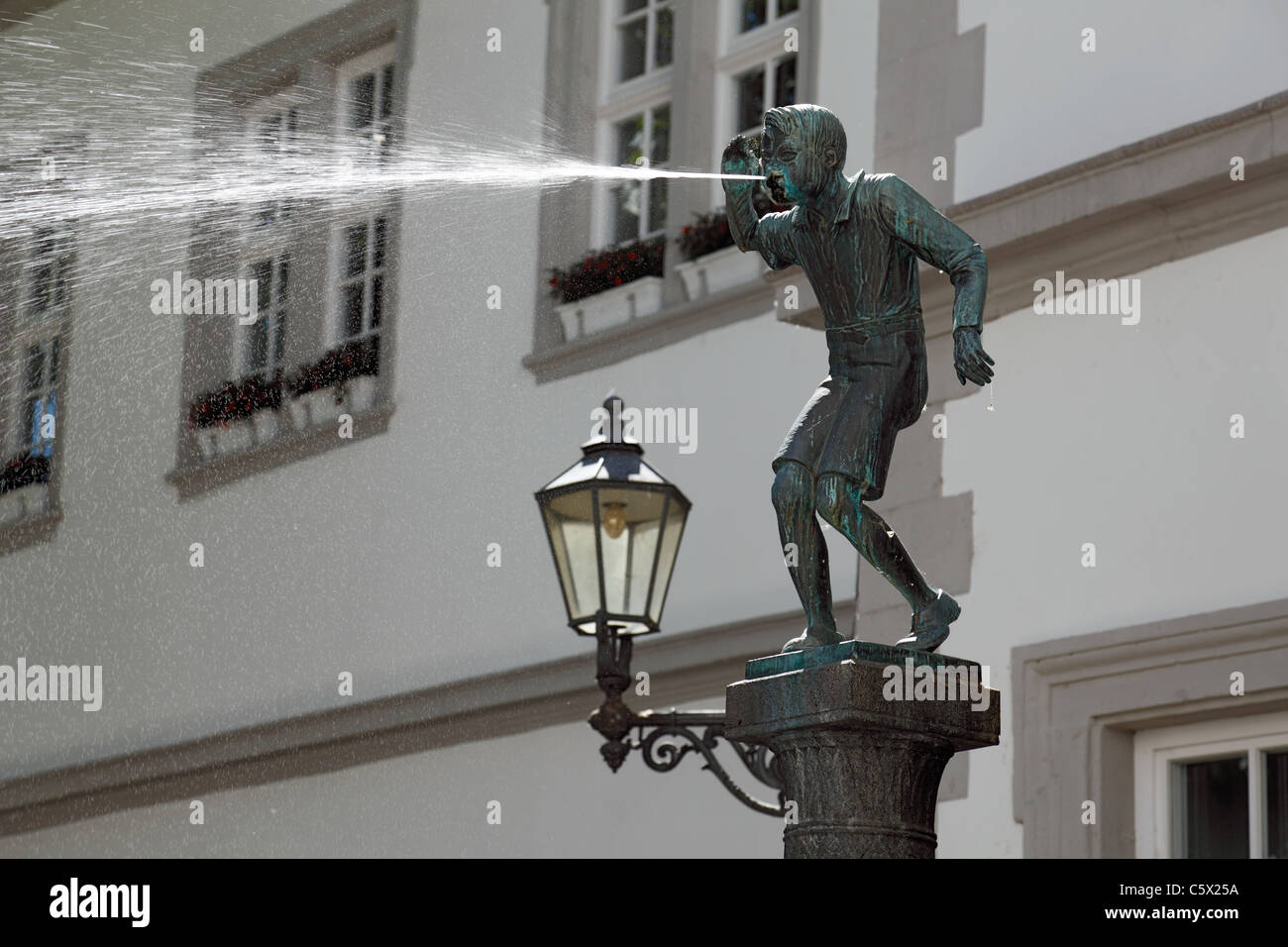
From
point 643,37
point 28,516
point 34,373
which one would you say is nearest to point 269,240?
point 34,373

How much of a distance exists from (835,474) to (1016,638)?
367 centimetres

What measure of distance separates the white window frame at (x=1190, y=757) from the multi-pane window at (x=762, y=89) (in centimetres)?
384

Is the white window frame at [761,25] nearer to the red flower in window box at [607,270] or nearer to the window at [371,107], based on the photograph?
the red flower in window box at [607,270]

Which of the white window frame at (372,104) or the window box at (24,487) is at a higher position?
the white window frame at (372,104)

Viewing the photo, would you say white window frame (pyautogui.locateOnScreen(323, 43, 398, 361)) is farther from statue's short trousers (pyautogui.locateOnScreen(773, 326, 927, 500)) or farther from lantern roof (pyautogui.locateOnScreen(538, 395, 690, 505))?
statue's short trousers (pyautogui.locateOnScreen(773, 326, 927, 500))

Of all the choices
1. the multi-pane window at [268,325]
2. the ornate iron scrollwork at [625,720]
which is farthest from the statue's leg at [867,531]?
the multi-pane window at [268,325]

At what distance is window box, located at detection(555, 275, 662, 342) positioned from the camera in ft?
33.5

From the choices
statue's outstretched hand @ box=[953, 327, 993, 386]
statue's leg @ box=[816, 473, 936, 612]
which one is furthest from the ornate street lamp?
statue's outstretched hand @ box=[953, 327, 993, 386]

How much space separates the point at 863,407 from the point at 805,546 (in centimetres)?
26

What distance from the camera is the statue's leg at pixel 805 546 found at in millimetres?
4020

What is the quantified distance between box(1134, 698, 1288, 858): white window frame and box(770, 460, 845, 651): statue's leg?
3.16 m
